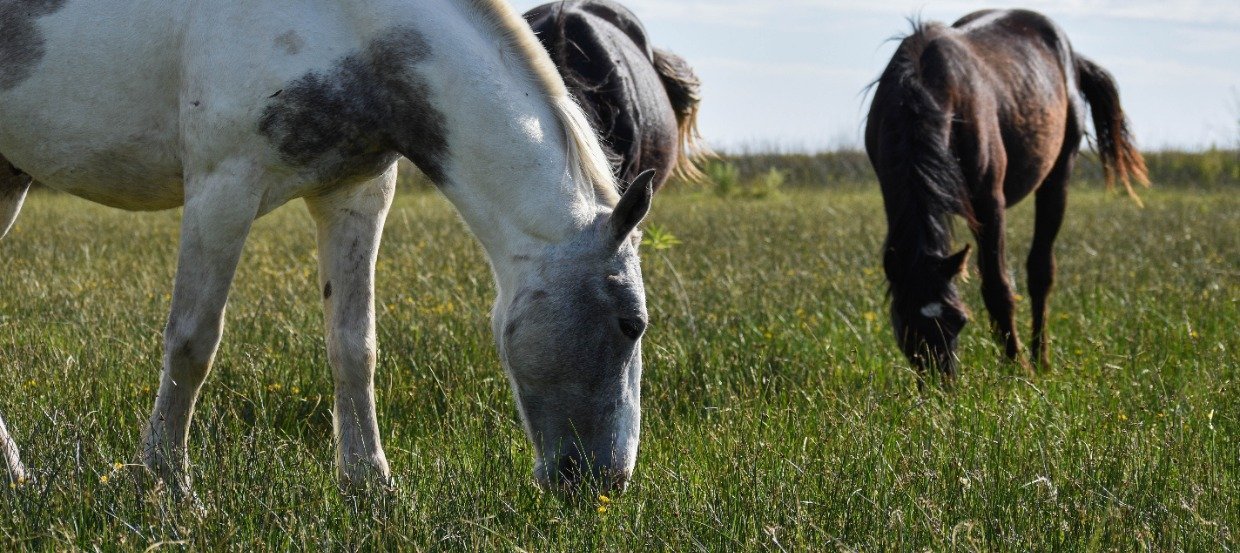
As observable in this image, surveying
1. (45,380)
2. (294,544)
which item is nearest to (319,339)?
(45,380)

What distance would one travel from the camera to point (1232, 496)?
301cm

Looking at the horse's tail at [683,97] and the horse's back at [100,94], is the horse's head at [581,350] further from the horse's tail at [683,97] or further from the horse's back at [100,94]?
the horse's tail at [683,97]

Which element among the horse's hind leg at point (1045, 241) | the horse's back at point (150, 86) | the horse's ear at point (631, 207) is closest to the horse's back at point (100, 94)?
the horse's back at point (150, 86)

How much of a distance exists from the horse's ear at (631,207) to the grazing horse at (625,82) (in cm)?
212

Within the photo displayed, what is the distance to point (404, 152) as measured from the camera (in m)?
3.15

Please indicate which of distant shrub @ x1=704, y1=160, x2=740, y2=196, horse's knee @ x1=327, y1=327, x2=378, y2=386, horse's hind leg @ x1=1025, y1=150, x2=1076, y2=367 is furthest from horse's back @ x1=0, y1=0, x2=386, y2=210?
distant shrub @ x1=704, y1=160, x2=740, y2=196

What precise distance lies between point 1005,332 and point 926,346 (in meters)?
1.50

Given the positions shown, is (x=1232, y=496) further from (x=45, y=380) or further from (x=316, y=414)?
(x=45, y=380)

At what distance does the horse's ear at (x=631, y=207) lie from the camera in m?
2.72

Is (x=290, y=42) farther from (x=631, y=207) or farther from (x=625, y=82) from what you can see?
(x=625, y=82)

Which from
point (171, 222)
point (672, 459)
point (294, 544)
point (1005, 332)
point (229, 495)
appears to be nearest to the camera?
point (294, 544)

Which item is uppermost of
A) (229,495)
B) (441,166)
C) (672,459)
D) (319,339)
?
(441,166)

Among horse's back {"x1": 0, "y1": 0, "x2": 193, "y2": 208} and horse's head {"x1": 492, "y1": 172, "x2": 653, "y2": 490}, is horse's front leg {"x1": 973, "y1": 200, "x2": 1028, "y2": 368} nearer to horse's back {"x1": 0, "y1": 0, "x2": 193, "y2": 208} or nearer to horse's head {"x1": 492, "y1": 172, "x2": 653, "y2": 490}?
horse's head {"x1": 492, "y1": 172, "x2": 653, "y2": 490}

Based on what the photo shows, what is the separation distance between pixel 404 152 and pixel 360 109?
19 centimetres
